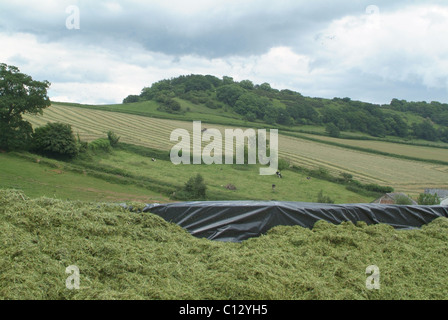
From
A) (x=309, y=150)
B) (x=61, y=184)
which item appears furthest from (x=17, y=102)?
(x=309, y=150)

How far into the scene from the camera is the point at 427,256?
3.83 meters

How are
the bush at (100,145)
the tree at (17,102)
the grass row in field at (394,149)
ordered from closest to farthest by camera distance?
the tree at (17,102)
the bush at (100,145)
the grass row in field at (394,149)

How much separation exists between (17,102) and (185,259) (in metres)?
23.8

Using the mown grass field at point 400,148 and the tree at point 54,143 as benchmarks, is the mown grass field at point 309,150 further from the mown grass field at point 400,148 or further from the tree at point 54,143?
the tree at point 54,143

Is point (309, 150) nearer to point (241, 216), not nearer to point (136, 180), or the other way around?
point (136, 180)

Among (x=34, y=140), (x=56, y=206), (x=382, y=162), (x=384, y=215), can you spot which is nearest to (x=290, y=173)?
(x=382, y=162)

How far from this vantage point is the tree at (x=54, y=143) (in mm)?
22359

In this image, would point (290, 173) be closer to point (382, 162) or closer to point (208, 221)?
point (382, 162)

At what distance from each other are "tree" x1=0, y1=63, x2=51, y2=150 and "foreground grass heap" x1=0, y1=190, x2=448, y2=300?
20.1 meters

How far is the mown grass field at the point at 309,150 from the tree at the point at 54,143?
6.38 m

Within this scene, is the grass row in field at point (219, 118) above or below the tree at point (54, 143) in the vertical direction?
above

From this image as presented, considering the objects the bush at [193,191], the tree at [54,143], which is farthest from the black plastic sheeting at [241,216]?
the tree at [54,143]

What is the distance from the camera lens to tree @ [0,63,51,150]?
69.2 ft

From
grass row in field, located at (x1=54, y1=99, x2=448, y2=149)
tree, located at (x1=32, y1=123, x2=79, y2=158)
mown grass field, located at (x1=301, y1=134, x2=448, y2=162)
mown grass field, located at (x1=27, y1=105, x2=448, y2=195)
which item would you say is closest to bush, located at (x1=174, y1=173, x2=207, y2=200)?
tree, located at (x1=32, y1=123, x2=79, y2=158)
